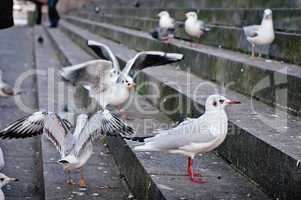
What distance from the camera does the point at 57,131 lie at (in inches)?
161

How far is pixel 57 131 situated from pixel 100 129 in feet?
0.90

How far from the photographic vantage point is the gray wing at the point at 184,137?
11.9 feet

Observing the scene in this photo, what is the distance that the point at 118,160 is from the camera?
4719 millimetres

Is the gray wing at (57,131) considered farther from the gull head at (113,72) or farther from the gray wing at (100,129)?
the gull head at (113,72)

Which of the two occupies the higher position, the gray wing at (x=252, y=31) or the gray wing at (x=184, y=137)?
the gray wing at (x=252, y=31)

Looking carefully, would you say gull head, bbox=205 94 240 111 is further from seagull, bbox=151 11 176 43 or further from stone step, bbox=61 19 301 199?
seagull, bbox=151 11 176 43

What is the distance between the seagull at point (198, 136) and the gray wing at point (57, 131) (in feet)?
2.02

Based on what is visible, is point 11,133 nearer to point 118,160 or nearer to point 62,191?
point 62,191

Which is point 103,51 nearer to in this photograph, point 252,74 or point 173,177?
point 252,74

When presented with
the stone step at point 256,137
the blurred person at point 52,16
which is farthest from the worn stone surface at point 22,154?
the blurred person at point 52,16

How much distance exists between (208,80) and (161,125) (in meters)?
1.31

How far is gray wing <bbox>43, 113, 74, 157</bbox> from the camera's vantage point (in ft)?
13.5

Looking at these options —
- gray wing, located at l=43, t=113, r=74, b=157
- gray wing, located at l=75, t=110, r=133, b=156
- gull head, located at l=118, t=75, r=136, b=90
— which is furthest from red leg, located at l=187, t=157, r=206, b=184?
gull head, located at l=118, t=75, r=136, b=90

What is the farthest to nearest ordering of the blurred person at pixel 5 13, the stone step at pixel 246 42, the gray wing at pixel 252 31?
the gray wing at pixel 252 31 → the stone step at pixel 246 42 → the blurred person at pixel 5 13
